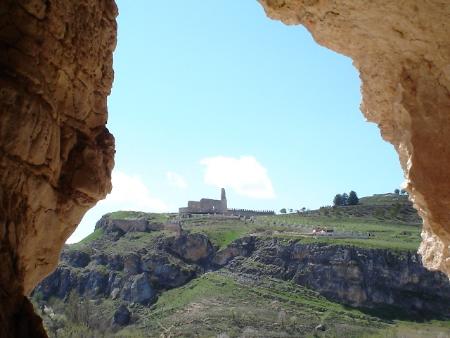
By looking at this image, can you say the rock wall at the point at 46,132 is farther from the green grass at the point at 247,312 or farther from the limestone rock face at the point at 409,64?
the green grass at the point at 247,312

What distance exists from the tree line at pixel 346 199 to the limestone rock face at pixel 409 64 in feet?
450

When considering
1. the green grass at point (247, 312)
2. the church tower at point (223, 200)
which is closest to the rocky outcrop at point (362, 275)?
the green grass at point (247, 312)

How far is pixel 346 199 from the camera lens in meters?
149

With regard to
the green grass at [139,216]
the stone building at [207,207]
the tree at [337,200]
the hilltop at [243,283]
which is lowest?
the hilltop at [243,283]

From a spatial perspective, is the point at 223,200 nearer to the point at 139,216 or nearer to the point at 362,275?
the point at 139,216

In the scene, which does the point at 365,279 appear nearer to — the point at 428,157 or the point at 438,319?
the point at 438,319

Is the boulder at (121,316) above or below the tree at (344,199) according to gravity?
below

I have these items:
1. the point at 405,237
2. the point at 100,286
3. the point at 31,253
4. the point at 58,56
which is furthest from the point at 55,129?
the point at 405,237

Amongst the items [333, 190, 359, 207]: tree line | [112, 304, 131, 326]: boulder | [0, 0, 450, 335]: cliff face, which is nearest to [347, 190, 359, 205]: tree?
[333, 190, 359, 207]: tree line

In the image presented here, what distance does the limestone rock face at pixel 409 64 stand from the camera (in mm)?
7727

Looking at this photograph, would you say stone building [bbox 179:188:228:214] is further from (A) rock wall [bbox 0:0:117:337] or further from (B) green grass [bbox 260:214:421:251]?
(A) rock wall [bbox 0:0:117:337]

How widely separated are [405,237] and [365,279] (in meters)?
13.0

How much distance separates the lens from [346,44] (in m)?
9.19

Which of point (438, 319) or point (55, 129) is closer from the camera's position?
point (55, 129)
